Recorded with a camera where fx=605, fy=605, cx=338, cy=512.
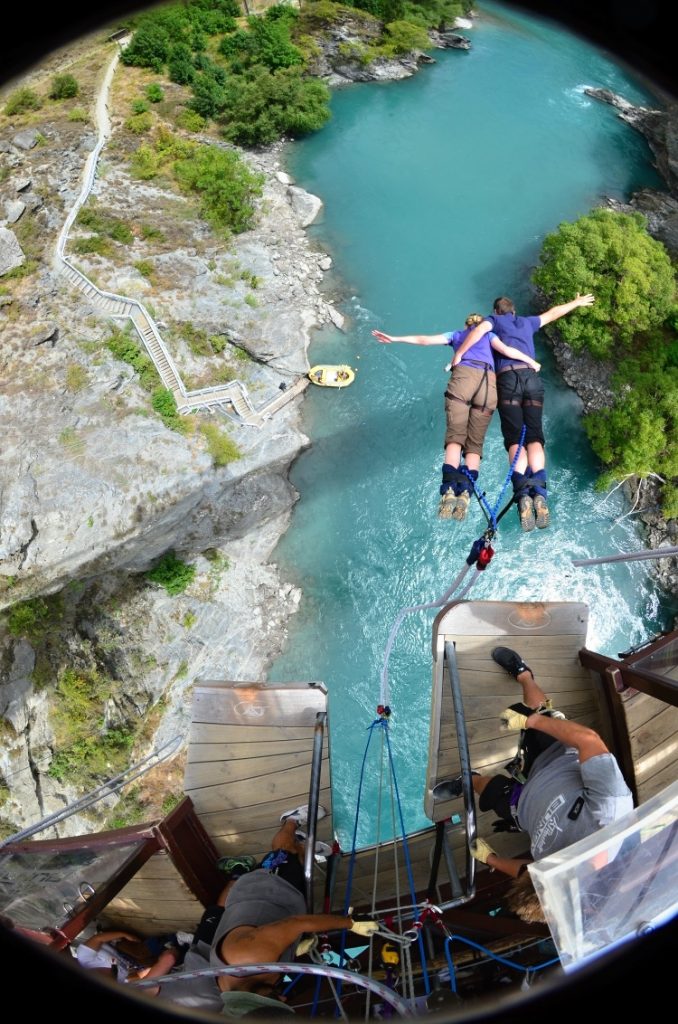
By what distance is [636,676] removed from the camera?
19.7 feet

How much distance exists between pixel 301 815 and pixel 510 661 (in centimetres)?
281

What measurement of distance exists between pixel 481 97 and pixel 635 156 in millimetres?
5183

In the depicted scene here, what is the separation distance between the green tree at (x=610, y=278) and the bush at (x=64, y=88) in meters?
15.9

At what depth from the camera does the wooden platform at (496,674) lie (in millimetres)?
6816

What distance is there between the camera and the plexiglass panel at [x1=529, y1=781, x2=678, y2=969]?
2902 mm

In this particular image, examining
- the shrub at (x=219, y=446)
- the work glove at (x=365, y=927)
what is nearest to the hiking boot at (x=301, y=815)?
the work glove at (x=365, y=927)

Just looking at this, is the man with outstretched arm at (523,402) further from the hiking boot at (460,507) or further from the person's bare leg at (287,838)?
the person's bare leg at (287,838)

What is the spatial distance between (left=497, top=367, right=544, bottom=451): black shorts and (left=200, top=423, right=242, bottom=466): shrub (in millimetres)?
7501

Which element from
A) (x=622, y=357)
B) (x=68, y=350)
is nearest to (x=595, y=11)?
(x=622, y=357)

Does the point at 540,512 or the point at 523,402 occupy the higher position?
the point at 523,402

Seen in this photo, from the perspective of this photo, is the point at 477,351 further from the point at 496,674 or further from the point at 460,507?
the point at 496,674

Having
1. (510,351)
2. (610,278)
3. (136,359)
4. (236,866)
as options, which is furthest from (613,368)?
(236,866)

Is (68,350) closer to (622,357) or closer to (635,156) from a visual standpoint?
(622,357)

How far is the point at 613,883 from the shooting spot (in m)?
3.23
